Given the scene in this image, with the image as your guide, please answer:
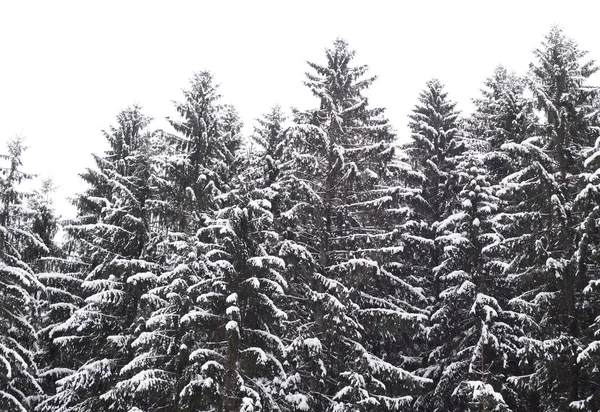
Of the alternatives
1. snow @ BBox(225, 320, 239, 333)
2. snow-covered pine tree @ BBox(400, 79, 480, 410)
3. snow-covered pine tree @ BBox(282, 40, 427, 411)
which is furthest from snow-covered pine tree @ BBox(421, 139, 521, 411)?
snow @ BBox(225, 320, 239, 333)

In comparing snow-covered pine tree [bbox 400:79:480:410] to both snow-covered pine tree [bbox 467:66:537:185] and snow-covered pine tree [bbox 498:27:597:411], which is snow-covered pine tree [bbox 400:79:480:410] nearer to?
snow-covered pine tree [bbox 467:66:537:185]

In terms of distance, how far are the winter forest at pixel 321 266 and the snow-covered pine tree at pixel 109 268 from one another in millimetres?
91

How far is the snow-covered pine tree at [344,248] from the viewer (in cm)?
1641

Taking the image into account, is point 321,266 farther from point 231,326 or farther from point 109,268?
point 109,268

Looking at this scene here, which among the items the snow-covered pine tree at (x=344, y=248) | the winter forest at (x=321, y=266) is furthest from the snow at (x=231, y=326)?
the snow-covered pine tree at (x=344, y=248)

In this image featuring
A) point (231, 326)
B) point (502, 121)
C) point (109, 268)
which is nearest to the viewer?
point (231, 326)

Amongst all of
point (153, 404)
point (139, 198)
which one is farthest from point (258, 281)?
point (139, 198)

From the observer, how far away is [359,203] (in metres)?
19.2

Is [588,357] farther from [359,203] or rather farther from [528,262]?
[359,203]

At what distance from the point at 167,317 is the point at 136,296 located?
297cm

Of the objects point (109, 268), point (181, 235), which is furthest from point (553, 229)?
point (109, 268)

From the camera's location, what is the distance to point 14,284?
18234 millimetres

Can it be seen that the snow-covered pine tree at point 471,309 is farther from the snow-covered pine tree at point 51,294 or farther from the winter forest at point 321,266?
the snow-covered pine tree at point 51,294

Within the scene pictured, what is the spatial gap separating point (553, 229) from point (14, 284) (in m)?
17.8
